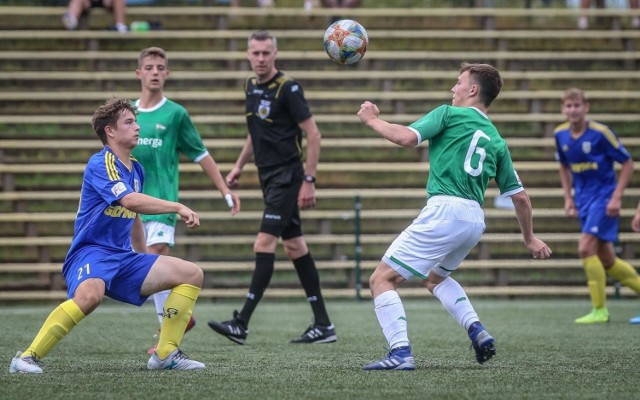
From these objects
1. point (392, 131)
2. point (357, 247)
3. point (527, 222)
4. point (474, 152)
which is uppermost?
point (392, 131)

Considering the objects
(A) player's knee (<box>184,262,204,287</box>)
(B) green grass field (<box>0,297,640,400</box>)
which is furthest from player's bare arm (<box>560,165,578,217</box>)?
(A) player's knee (<box>184,262,204,287</box>)

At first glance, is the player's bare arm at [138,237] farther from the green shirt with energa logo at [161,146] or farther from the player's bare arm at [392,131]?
the player's bare arm at [392,131]

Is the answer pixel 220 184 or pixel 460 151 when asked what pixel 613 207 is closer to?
pixel 220 184

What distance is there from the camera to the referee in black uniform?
25.4 ft

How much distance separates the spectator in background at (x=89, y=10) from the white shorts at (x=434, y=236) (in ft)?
31.3

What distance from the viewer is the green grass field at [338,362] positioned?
4.75 metres

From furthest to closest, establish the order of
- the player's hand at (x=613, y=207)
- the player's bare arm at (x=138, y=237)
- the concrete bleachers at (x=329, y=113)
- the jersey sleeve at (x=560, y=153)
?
the concrete bleachers at (x=329, y=113) → the jersey sleeve at (x=560, y=153) → the player's hand at (x=613, y=207) → the player's bare arm at (x=138, y=237)

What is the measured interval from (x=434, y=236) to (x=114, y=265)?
1702 millimetres

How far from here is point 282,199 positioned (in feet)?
25.5

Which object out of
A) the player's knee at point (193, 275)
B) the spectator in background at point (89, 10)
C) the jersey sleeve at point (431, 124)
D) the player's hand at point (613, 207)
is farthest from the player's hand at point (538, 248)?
the spectator in background at point (89, 10)

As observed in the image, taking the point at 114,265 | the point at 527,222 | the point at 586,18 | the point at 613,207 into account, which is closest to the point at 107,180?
the point at 114,265

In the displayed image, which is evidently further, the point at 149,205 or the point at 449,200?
the point at 449,200

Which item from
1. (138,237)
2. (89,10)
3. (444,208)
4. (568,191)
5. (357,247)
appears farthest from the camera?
(89,10)

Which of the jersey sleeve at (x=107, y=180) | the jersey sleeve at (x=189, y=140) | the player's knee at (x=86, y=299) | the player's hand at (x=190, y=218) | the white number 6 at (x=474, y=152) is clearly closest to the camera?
the player's hand at (x=190, y=218)
